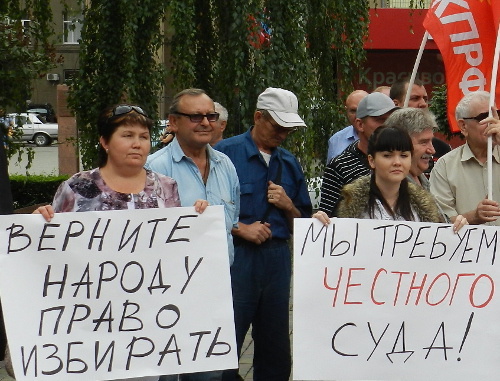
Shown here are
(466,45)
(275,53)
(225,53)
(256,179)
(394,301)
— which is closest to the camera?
(394,301)

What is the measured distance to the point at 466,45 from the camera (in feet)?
22.2

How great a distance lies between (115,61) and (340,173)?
4.15 meters

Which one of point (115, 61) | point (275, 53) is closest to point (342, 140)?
point (275, 53)

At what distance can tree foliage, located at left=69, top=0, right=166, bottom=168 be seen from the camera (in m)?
8.79

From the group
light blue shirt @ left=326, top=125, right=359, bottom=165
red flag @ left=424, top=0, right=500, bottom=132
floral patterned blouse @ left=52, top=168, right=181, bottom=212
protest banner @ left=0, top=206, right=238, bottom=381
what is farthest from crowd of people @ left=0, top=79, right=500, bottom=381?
light blue shirt @ left=326, top=125, right=359, bottom=165

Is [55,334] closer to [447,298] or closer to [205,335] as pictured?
[205,335]

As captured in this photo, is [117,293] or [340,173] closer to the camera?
[117,293]

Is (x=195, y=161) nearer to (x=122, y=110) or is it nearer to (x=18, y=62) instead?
(x=122, y=110)

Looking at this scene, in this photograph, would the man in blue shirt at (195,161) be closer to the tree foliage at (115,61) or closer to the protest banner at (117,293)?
the protest banner at (117,293)

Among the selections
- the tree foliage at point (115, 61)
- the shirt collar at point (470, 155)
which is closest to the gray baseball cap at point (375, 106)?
the shirt collar at point (470, 155)

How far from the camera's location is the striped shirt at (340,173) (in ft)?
18.2

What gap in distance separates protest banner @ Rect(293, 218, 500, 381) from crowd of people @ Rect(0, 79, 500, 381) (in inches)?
4.6

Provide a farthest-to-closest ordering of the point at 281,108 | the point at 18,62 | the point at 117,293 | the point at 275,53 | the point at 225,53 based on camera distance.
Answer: the point at 18,62
the point at 225,53
the point at 275,53
the point at 281,108
the point at 117,293

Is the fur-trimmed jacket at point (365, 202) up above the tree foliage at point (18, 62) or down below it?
below
